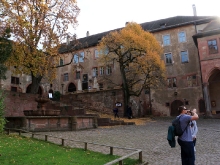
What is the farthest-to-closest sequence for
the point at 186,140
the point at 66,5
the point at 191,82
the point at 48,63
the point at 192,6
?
1. the point at 192,6
2. the point at 191,82
3. the point at 66,5
4. the point at 48,63
5. the point at 186,140

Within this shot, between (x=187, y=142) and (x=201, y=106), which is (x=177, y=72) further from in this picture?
(x=187, y=142)

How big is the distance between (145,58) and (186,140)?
21018 millimetres

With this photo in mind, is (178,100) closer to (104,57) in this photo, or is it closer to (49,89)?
(104,57)

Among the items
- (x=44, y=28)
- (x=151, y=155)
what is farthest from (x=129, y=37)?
(x=151, y=155)

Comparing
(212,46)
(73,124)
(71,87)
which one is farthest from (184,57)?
(73,124)

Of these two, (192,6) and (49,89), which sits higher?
(192,6)

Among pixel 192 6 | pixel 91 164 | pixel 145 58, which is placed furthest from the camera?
pixel 192 6

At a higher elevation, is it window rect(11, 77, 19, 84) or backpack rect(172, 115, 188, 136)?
window rect(11, 77, 19, 84)

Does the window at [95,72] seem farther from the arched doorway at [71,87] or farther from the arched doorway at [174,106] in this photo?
the arched doorway at [174,106]

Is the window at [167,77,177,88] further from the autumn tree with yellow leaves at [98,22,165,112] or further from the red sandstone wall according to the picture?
the red sandstone wall

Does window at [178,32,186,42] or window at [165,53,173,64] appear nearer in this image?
window at [178,32,186,42]

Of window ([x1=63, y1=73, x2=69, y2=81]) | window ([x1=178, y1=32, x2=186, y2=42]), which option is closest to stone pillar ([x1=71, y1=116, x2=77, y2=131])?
window ([x1=178, y1=32, x2=186, y2=42])

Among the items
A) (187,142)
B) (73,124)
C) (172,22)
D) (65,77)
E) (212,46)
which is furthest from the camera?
(65,77)

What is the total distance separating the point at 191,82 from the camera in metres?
31.8
